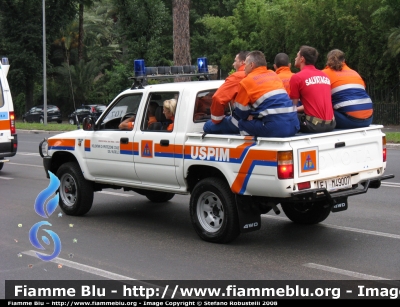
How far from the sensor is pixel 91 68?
5384 cm

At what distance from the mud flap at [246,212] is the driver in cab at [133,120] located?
1.85 metres

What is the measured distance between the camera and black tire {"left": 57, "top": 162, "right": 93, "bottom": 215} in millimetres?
9789

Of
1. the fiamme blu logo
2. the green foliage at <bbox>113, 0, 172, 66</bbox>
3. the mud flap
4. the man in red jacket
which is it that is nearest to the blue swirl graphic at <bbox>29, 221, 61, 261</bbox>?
the fiamme blu logo

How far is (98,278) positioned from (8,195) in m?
6.07

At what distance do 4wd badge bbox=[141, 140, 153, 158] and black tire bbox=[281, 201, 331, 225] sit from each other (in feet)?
5.93

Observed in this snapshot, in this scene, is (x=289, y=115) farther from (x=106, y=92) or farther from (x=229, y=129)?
(x=106, y=92)

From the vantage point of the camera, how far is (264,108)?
7.52 meters

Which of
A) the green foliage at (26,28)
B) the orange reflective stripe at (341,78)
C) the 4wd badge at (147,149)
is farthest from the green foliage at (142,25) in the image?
the orange reflective stripe at (341,78)

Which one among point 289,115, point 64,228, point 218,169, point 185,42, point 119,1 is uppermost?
point 119,1

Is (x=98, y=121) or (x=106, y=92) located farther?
(x=106, y=92)

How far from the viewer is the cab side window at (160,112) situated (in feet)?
28.2

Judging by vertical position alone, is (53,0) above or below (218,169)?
above

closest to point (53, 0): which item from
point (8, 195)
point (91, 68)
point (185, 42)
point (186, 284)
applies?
point (91, 68)

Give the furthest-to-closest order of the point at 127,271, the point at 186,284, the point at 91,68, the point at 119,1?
the point at 91,68 < the point at 119,1 < the point at 127,271 < the point at 186,284
